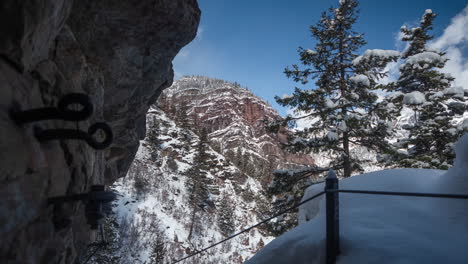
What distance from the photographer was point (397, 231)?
2.35m

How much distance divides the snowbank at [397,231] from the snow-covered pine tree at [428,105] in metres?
7.63

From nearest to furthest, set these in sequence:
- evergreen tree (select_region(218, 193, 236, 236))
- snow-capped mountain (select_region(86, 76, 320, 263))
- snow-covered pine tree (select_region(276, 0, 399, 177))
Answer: snow-covered pine tree (select_region(276, 0, 399, 177)) < snow-capped mountain (select_region(86, 76, 320, 263)) < evergreen tree (select_region(218, 193, 236, 236))

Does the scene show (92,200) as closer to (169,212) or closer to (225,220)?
(169,212)

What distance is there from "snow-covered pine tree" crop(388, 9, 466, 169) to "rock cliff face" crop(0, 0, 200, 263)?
1112cm

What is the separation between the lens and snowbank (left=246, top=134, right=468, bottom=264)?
2.00 meters

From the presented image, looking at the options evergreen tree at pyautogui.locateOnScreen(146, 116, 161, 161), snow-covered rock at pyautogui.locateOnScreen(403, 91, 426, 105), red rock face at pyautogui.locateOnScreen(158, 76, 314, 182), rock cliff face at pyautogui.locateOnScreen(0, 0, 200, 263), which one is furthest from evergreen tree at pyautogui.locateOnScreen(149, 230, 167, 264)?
red rock face at pyautogui.locateOnScreen(158, 76, 314, 182)

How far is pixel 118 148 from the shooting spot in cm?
1120

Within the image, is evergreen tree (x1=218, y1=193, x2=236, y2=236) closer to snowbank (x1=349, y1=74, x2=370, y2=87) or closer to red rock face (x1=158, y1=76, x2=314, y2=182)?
snowbank (x1=349, y1=74, x2=370, y2=87)

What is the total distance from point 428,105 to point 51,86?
46.3 feet

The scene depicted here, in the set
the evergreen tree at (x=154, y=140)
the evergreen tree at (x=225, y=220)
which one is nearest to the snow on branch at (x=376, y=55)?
the evergreen tree at (x=225, y=220)

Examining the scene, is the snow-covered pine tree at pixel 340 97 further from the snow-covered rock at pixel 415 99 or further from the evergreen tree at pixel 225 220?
the evergreen tree at pixel 225 220

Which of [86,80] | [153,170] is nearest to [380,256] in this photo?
[86,80]

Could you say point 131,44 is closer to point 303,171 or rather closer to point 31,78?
point 31,78

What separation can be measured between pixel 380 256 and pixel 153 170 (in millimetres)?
34897
